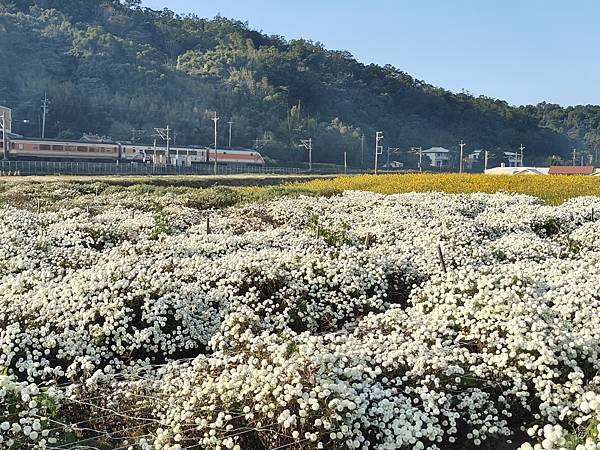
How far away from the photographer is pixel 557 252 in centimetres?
1205

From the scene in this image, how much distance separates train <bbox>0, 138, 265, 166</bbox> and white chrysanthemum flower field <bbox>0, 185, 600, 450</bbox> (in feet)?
153

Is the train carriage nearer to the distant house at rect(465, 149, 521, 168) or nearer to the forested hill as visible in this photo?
the forested hill

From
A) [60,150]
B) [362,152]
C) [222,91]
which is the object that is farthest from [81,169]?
[222,91]

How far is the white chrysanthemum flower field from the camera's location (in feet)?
A: 15.6

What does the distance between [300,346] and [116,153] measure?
60.8 m

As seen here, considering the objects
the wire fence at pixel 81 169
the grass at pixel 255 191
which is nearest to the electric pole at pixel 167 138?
the wire fence at pixel 81 169

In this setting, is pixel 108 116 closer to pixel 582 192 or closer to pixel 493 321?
pixel 582 192

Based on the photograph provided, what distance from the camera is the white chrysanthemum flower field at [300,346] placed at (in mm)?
4766

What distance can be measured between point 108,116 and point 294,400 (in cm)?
9150

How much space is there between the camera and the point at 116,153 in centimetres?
6262

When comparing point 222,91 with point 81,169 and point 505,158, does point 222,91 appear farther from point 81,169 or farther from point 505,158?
point 81,169

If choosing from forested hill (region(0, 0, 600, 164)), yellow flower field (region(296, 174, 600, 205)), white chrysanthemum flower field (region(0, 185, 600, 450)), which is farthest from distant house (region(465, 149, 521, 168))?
white chrysanthemum flower field (region(0, 185, 600, 450))

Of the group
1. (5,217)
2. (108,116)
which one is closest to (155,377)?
(5,217)

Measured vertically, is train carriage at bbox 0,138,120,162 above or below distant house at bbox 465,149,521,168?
below
